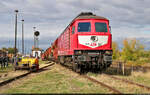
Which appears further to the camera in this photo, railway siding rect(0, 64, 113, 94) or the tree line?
the tree line

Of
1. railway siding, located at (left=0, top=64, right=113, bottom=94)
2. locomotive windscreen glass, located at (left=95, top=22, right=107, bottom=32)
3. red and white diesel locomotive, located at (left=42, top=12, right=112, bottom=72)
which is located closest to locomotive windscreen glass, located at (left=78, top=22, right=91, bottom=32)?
red and white diesel locomotive, located at (left=42, top=12, right=112, bottom=72)

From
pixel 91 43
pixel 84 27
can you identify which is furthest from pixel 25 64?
pixel 91 43

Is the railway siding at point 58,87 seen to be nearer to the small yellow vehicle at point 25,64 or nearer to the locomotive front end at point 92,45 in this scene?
the locomotive front end at point 92,45

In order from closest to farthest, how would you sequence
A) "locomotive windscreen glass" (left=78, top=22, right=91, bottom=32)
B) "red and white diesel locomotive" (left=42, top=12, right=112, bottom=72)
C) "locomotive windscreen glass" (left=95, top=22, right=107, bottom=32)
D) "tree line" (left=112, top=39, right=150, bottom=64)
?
"red and white diesel locomotive" (left=42, top=12, right=112, bottom=72)
"locomotive windscreen glass" (left=78, top=22, right=91, bottom=32)
"locomotive windscreen glass" (left=95, top=22, right=107, bottom=32)
"tree line" (left=112, top=39, right=150, bottom=64)

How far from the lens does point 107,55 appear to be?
45.7 ft

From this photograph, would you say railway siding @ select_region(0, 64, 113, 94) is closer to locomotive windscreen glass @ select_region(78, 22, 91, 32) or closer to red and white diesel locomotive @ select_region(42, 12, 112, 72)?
red and white diesel locomotive @ select_region(42, 12, 112, 72)

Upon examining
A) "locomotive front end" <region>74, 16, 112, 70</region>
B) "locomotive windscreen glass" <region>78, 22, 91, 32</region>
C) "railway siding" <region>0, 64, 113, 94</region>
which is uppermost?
"locomotive windscreen glass" <region>78, 22, 91, 32</region>

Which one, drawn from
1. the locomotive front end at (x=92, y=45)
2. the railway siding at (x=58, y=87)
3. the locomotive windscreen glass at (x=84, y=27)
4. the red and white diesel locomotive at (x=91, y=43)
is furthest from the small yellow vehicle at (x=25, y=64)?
the railway siding at (x=58, y=87)

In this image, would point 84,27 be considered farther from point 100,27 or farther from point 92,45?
point 92,45

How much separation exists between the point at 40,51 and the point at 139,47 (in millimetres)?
28376

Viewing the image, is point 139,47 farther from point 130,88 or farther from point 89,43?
point 130,88

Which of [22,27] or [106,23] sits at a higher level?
[22,27]

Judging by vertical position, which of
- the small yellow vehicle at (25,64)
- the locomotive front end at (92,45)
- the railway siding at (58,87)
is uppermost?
the locomotive front end at (92,45)

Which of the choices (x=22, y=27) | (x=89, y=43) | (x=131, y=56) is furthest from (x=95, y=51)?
(x=131, y=56)
